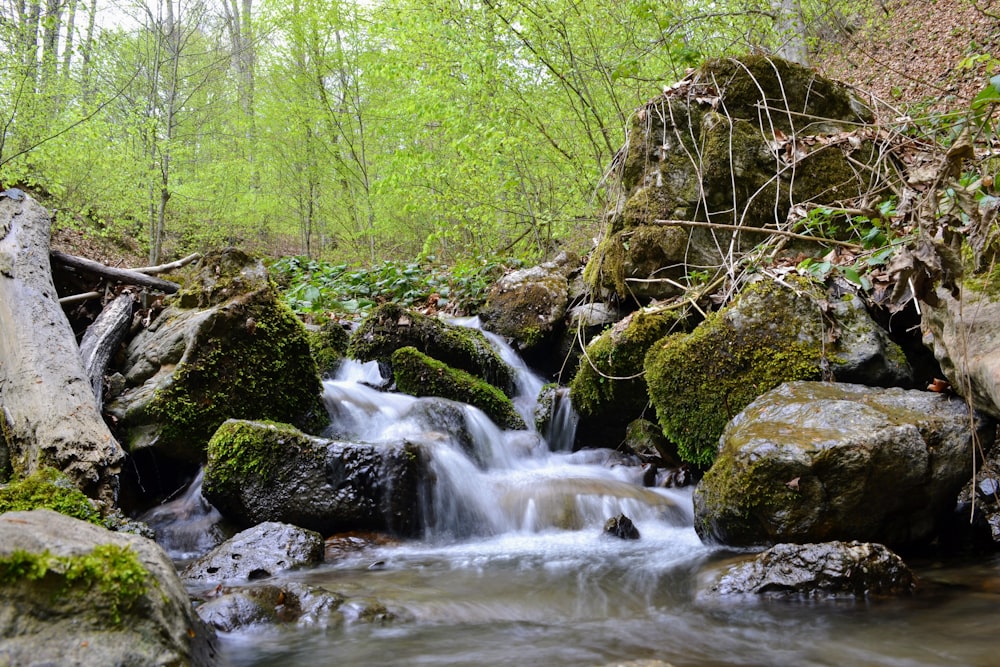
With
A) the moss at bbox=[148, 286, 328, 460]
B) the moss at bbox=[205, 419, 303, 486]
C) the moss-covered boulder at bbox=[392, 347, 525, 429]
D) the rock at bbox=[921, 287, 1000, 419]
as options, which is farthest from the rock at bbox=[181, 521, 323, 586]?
the rock at bbox=[921, 287, 1000, 419]

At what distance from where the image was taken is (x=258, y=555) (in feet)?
12.6

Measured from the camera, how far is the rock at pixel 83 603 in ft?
5.54

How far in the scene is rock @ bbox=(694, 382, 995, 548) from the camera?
337 cm

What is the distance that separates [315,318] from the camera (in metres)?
9.27

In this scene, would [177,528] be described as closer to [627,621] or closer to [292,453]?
[292,453]

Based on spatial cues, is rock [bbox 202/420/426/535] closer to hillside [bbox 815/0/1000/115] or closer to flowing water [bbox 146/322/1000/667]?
flowing water [bbox 146/322/1000/667]

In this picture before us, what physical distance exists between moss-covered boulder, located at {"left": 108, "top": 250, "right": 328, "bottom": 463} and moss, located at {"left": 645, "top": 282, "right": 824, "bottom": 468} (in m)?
3.25

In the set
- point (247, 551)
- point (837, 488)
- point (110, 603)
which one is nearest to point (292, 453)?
point (247, 551)

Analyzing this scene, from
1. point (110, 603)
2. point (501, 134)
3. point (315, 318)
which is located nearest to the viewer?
point (110, 603)

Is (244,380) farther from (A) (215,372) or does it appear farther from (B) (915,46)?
(B) (915,46)

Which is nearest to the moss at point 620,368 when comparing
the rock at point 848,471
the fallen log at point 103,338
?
the rock at point 848,471

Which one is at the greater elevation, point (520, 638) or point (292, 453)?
point (292, 453)

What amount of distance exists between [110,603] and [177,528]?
3160mm

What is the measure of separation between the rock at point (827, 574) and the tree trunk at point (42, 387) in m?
3.77
